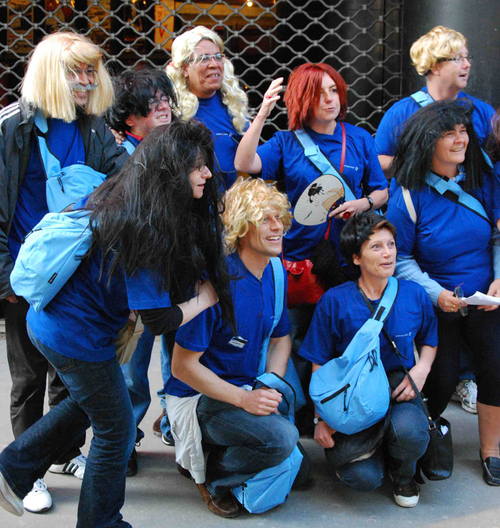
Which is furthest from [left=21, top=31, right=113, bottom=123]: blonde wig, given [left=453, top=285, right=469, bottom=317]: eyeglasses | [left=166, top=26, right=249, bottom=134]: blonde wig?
[left=453, top=285, right=469, bottom=317]: eyeglasses

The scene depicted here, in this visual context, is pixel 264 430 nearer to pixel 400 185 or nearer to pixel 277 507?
pixel 277 507

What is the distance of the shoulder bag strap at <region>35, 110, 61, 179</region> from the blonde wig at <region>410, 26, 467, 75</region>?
6.66 ft

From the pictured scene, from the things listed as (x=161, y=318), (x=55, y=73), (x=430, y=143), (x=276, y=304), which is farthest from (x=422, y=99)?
(x=161, y=318)

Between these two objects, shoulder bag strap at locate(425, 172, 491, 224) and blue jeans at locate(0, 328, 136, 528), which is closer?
blue jeans at locate(0, 328, 136, 528)

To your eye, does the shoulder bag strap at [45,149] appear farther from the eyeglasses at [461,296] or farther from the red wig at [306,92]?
the eyeglasses at [461,296]

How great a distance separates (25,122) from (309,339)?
4.89ft

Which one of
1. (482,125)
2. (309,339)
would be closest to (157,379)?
(309,339)

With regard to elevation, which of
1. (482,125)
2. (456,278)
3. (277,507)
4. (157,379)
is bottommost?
(157,379)

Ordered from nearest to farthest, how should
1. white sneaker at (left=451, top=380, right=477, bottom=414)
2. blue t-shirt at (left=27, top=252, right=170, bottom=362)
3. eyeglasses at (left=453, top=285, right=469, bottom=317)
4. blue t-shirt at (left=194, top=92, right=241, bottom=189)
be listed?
blue t-shirt at (left=27, top=252, right=170, bottom=362)
eyeglasses at (left=453, top=285, right=469, bottom=317)
blue t-shirt at (left=194, top=92, right=241, bottom=189)
white sneaker at (left=451, top=380, right=477, bottom=414)

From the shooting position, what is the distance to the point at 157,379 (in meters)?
4.39

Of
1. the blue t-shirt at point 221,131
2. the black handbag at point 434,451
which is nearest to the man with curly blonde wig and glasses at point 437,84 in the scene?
the blue t-shirt at point 221,131

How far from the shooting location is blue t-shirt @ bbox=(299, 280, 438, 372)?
298 centimetres

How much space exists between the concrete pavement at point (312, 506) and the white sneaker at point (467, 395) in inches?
22.3

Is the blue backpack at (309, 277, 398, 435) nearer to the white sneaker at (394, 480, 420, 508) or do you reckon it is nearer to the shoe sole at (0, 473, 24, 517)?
the white sneaker at (394, 480, 420, 508)
